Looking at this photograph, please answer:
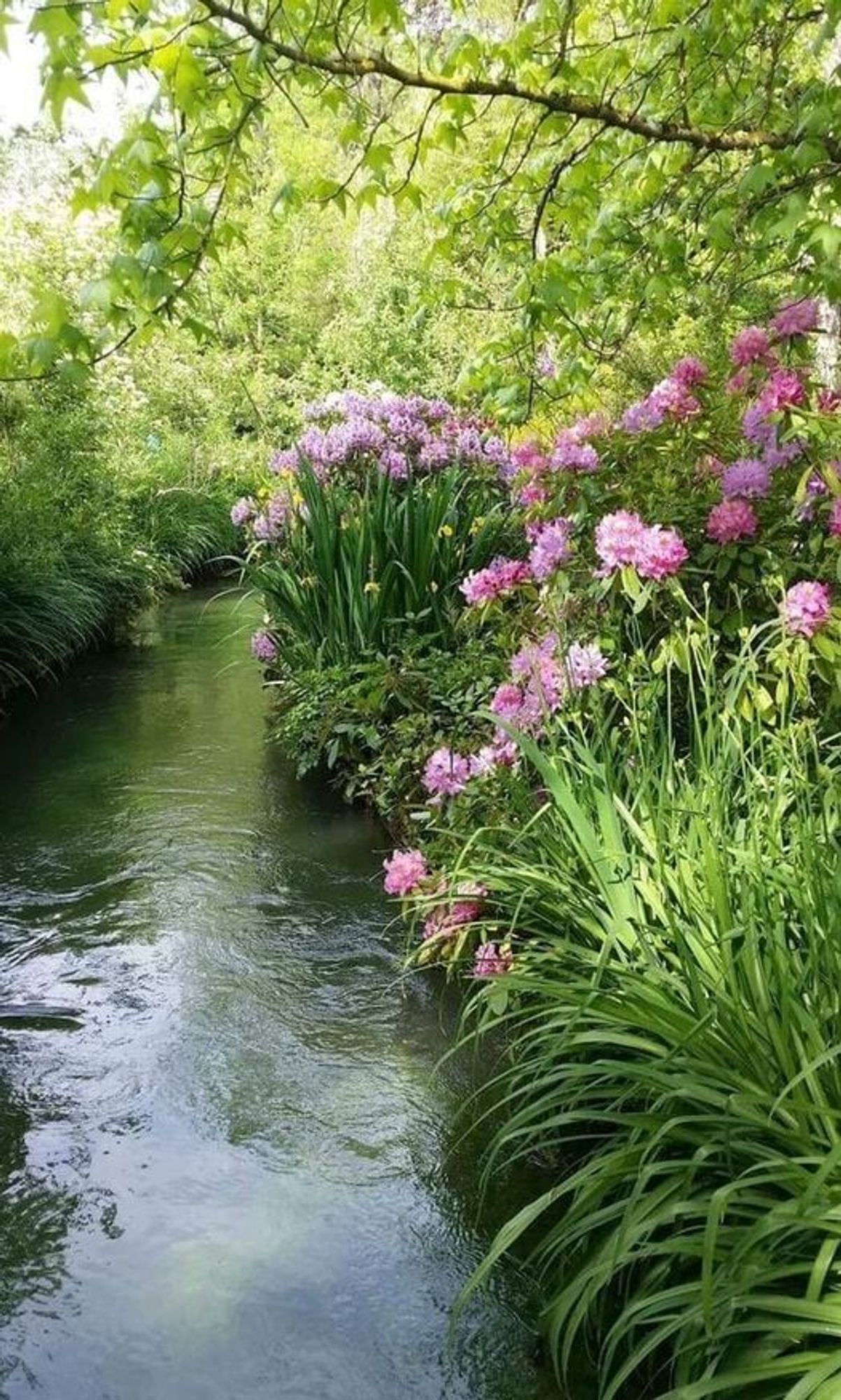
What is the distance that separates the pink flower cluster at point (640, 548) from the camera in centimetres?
264

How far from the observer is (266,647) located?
5.90 metres

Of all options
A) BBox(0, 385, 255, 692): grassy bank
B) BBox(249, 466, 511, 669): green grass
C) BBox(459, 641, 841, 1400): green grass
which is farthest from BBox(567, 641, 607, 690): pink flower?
BBox(0, 385, 255, 692): grassy bank

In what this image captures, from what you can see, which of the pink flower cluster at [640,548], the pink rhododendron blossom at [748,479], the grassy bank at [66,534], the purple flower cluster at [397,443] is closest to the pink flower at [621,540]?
the pink flower cluster at [640,548]

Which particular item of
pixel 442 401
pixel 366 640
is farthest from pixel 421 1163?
pixel 442 401

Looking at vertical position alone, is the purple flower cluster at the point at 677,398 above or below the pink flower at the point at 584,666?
above

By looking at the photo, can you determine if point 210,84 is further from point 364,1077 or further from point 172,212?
point 364,1077

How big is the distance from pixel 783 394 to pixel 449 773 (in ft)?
4.36

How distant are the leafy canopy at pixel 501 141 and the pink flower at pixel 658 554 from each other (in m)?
0.72

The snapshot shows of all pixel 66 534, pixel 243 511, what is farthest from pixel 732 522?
pixel 66 534

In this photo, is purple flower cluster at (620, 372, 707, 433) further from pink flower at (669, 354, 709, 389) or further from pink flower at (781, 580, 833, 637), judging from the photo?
pink flower at (781, 580, 833, 637)

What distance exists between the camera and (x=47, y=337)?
1.95m

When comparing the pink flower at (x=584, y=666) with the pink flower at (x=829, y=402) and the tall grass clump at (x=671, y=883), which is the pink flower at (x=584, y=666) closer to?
the tall grass clump at (x=671, y=883)

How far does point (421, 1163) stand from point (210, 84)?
2237mm

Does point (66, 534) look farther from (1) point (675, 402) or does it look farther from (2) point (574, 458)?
(1) point (675, 402)
